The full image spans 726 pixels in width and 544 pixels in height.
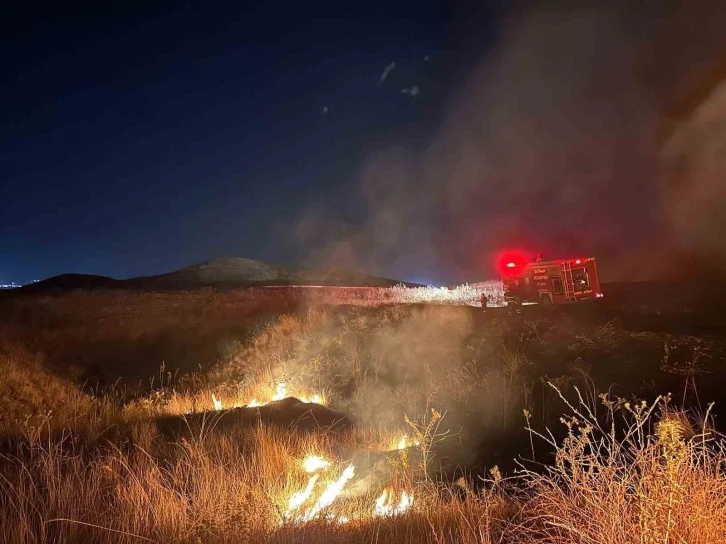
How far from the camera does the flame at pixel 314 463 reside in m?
6.36

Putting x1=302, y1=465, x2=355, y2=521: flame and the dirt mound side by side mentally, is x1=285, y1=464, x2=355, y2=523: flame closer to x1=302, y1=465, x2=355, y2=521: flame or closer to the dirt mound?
x1=302, y1=465, x2=355, y2=521: flame

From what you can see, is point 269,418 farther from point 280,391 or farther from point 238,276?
point 238,276

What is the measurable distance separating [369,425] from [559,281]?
10.2 meters

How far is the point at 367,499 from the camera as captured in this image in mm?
5391

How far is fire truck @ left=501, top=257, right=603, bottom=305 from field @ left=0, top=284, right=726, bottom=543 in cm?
141

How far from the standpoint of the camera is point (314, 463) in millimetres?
6613

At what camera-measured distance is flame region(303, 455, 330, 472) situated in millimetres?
6356

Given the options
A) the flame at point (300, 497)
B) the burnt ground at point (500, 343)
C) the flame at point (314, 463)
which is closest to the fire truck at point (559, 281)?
the burnt ground at point (500, 343)

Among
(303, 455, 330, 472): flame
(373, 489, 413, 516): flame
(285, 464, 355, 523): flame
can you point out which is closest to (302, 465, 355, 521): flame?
(285, 464, 355, 523): flame

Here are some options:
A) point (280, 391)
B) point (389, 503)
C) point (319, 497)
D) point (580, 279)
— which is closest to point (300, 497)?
point (319, 497)

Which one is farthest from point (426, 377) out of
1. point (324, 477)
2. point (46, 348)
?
point (46, 348)

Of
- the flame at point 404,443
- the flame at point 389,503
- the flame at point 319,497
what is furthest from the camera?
the flame at point 404,443

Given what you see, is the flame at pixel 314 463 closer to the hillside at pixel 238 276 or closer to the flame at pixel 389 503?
the flame at pixel 389 503

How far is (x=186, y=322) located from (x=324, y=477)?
52.2ft
